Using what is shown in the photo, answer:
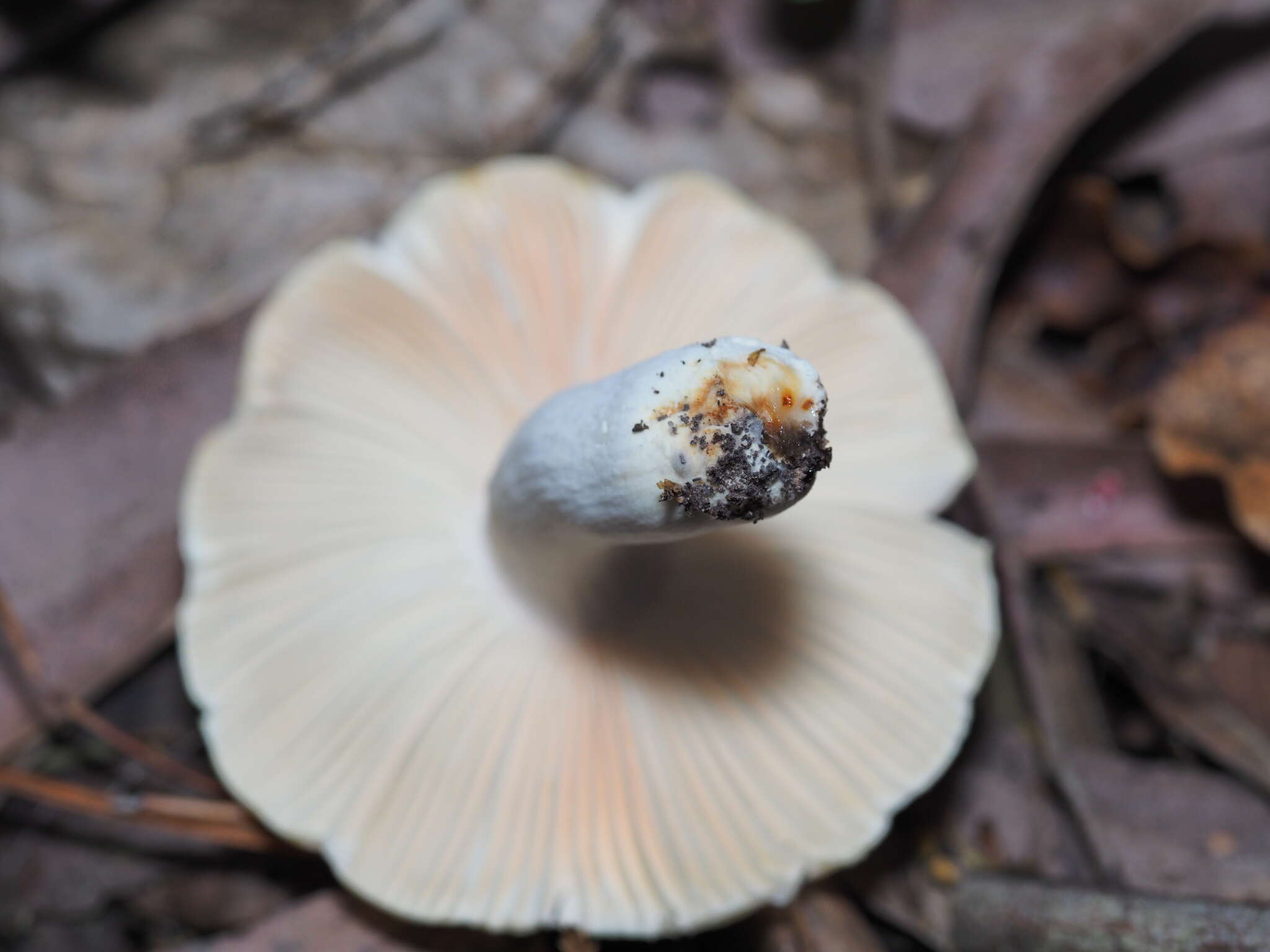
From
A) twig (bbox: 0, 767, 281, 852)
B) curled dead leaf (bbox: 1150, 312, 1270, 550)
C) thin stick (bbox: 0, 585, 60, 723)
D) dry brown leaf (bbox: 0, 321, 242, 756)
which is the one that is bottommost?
twig (bbox: 0, 767, 281, 852)

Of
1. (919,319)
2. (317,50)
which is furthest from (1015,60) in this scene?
(317,50)

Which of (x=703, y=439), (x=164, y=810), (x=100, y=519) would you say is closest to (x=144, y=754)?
(x=164, y=810)

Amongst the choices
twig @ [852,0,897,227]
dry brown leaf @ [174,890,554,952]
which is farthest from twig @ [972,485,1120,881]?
dry brown leaf @ [174,890,554,952]

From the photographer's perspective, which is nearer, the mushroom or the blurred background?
the mushroom

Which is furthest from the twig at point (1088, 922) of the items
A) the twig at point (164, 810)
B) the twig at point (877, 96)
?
the twig at point (877, 96)

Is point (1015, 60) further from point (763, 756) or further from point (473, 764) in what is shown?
point (473, 764)

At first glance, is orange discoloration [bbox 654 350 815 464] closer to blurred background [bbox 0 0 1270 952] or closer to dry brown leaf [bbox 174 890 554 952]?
blurred background [bbox 0 0 1270 952]

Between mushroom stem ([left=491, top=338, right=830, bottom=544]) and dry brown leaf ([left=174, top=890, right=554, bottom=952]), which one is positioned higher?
mushroom stem ([left=491, top=338, right=830, bottom=544])
